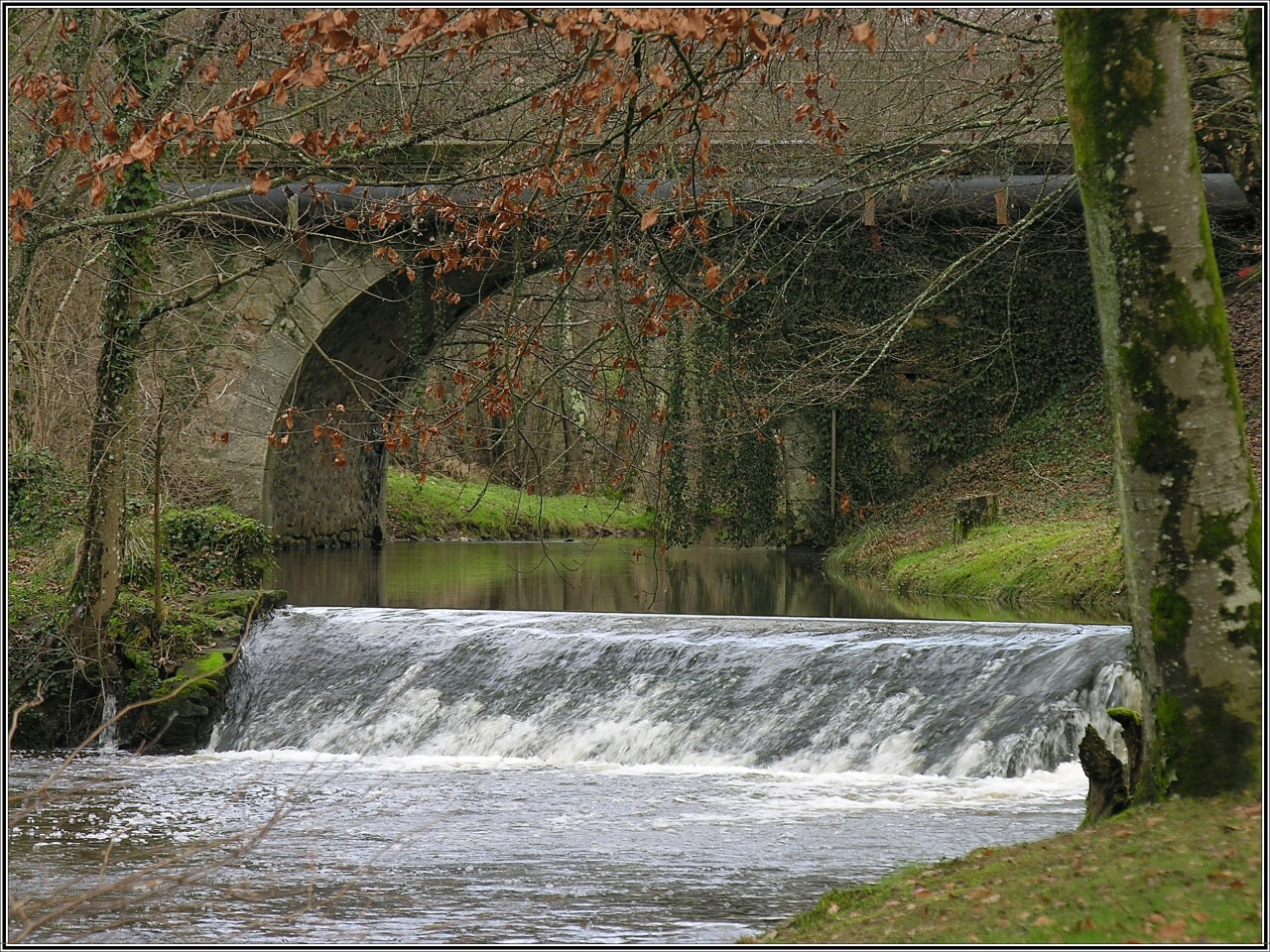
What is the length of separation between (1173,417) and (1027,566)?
896 centimetres

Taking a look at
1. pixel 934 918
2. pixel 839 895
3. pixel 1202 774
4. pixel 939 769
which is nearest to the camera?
pixel 934 918

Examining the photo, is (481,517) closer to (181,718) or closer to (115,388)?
(181,718)

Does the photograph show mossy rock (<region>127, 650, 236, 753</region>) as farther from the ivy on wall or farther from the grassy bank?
the ivy on wall

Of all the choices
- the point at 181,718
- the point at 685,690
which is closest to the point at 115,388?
the point at 181,718

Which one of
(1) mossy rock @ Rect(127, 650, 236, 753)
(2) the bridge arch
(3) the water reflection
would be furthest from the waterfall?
(2) the bridge arch

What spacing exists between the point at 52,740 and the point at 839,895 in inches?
273

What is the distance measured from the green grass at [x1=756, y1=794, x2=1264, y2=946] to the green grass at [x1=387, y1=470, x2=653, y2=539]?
1889 cm

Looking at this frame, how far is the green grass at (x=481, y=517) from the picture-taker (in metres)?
24.2

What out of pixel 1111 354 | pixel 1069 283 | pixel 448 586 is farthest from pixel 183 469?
pixel 1111 354

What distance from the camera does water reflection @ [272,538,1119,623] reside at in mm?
12898

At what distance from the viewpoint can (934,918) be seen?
4.14 m

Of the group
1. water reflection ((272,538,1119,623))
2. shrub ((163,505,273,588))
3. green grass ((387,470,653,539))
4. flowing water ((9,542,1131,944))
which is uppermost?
green grass ((387,470,653,539))

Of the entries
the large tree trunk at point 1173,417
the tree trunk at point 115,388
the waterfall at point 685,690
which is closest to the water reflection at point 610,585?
the waterfall at point 685,690

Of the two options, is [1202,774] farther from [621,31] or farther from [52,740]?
[52,740]
